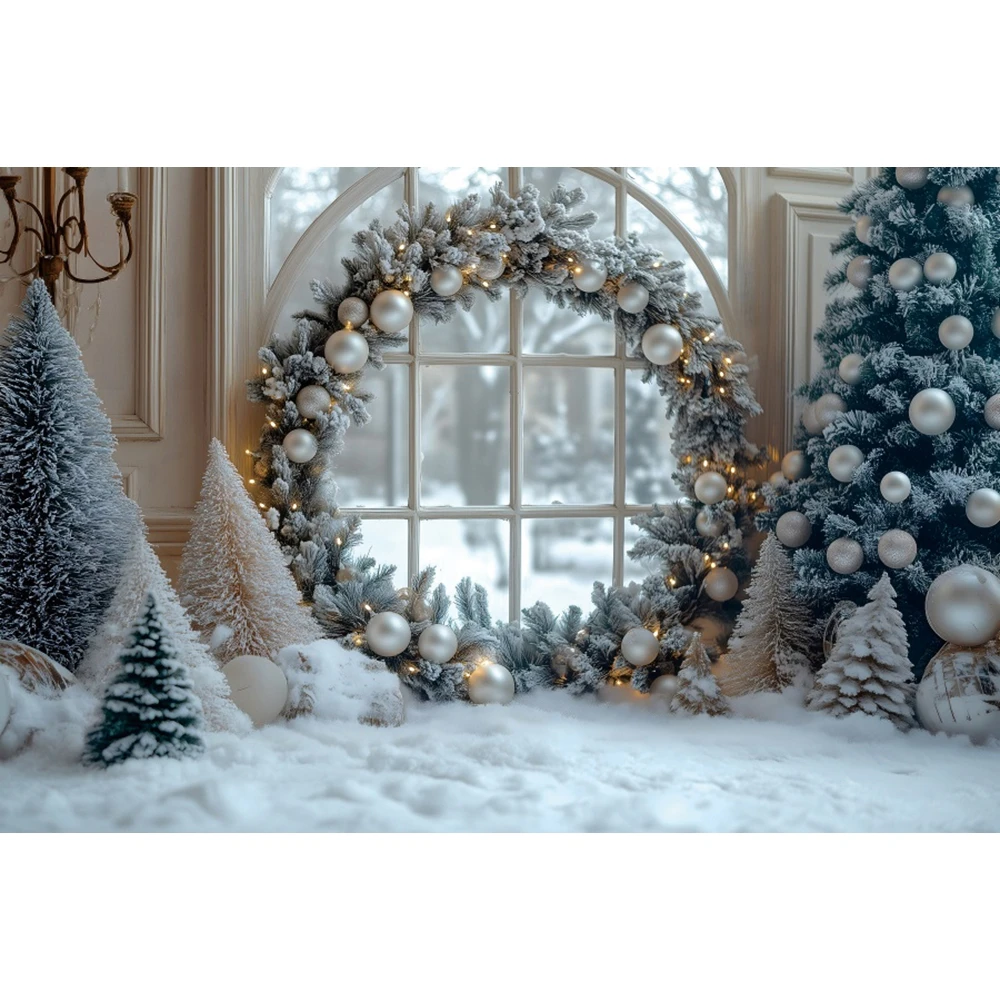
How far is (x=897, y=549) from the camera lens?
2.39m

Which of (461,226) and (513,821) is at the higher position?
(461,226)

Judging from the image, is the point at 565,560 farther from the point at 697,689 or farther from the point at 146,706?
the point at 146,706

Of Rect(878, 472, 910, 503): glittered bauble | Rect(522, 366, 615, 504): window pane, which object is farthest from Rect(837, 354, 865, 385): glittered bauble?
Rect(522, 366, 615, 504): window pane

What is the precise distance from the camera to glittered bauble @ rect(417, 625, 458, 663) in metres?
2.50

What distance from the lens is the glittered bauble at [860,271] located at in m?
2.55

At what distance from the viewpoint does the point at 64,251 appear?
8.54 feet

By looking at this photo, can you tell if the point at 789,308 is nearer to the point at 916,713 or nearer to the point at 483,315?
the point at 483,315

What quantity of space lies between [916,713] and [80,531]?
2069mm

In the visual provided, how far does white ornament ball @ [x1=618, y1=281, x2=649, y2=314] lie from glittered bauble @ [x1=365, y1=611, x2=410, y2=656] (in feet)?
3.39

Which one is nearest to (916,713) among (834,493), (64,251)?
(834,493)

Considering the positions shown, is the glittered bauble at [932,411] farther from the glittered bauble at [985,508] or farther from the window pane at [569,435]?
the window pane at [569,435]

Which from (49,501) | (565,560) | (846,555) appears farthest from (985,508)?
(49,501)

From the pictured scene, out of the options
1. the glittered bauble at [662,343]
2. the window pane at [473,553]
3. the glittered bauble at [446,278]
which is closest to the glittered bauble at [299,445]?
the window pane at [473,553]

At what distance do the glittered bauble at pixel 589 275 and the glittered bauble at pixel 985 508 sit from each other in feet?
3.55
